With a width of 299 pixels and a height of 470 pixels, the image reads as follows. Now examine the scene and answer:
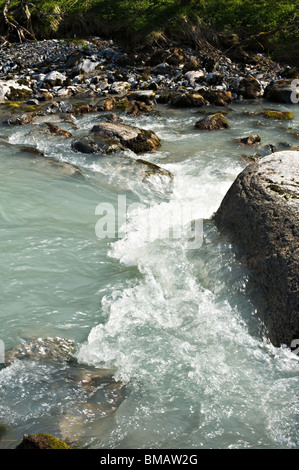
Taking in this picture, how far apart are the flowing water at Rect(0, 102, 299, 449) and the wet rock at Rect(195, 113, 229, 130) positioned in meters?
4.03

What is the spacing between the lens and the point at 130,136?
11.4 m

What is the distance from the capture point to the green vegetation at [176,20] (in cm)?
2078

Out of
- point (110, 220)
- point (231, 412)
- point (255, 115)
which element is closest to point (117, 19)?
point (255, 115)

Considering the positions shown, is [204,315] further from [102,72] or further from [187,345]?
[102,72]

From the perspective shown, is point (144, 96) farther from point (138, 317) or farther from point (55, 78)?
point (138, 317)

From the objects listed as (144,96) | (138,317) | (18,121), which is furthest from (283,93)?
(138,317)

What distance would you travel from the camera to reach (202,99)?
619 inches

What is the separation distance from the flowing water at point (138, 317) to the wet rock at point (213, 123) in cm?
403

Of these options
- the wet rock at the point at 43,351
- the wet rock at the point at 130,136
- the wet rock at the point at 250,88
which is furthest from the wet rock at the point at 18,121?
the wet rock at the point at 43,351

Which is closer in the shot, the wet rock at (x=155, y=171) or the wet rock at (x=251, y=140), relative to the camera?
the wet rock at (x=155, y=171)

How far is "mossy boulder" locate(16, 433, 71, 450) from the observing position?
3160mm

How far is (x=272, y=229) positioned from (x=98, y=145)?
658cm

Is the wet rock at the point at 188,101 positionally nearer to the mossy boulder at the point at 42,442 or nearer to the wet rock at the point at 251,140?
the wet rock at the point at 251,140

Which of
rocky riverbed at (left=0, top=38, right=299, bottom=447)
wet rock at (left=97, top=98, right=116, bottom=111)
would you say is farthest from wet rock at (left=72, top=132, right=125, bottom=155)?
wet rock at (left=97, top=98, right=116, bottom=111)
